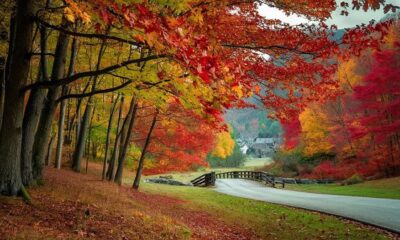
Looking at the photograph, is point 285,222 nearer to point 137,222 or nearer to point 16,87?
point 137,222

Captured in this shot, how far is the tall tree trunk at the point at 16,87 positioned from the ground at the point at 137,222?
83cm

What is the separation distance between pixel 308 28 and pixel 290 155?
119 feet

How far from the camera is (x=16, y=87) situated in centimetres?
709

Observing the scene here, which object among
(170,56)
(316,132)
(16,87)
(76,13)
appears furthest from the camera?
(316,132)

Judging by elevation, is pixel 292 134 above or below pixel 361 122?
above

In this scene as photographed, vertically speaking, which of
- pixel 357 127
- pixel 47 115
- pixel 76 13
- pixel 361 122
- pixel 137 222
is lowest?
pixel 137 222

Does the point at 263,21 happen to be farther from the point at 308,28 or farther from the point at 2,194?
the point at 2,194

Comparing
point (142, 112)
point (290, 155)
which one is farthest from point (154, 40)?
point (290, 155)

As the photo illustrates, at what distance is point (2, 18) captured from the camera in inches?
464

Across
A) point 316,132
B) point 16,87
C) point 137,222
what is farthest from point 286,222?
point 316,132

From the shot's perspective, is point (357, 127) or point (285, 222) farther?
point (357, 127)

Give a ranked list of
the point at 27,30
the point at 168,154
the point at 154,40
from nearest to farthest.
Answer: the point at 154,40 → the point at 27,30 → the point at 168,154

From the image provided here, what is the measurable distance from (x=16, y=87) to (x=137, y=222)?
12.6 feet

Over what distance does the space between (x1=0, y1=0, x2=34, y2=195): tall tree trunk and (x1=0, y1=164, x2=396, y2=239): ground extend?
2.71 ft
